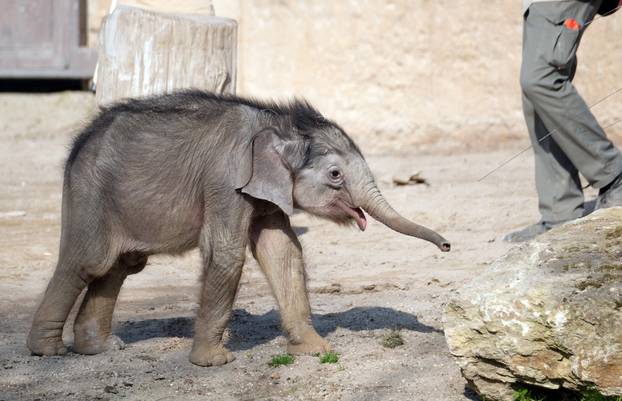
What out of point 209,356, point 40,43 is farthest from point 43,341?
point 40,43

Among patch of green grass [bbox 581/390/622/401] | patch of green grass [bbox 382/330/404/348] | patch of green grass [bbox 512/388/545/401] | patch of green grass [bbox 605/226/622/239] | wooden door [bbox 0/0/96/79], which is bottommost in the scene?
wooden door [bbox 0/0/96/79]

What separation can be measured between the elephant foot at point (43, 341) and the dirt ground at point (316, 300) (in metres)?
0.08

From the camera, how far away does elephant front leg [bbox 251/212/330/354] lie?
5.88 m

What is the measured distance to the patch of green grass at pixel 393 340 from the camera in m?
5.88

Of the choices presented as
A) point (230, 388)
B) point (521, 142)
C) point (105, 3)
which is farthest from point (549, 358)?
point (105, 3)

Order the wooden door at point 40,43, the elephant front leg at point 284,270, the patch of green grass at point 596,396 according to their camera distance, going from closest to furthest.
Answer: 1. the patch of green grass at point 596,396
2. the elephant front leg at point 284,270
3. the wooden door at point 40,43

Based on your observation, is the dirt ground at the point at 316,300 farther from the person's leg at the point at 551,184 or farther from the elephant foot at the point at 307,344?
the person's leg at the point at 551,184

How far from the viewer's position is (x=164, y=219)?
19.1ft

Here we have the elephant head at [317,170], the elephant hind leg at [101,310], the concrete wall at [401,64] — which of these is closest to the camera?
the elephant head at [317,170]

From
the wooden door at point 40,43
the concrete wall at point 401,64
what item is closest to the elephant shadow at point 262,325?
the concrete wall at point 401,64

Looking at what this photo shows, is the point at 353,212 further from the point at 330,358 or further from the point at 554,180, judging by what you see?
the point at 554,180

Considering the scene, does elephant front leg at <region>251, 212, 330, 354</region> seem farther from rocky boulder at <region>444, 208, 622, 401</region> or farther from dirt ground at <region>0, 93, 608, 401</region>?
rocky boulder at <region>444, 208, 622, 401</region>

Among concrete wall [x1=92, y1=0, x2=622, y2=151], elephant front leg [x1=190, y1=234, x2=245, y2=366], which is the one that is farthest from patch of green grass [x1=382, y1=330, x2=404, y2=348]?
concrete wall [x1=92, y1=0, x2=622, y2=151]

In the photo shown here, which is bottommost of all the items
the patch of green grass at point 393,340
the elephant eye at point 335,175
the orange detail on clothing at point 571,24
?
the patch of green grass at point 393,340
